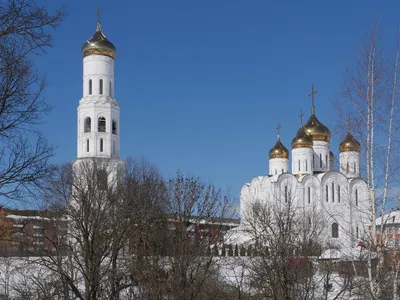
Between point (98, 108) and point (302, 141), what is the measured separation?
59.0 feet

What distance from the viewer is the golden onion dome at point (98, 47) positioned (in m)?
47.8

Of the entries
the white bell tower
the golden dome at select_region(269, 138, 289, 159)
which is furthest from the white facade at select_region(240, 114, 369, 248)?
the white bell tower

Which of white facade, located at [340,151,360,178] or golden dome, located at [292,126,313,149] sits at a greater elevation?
golden dome, located at [292,126,313,149]

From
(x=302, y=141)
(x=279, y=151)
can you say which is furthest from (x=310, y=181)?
(x=279, y=151)

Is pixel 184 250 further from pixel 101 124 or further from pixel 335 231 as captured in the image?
pixel 335 231

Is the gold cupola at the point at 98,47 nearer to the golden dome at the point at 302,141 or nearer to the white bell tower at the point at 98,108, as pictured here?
the white bell tower at the point at 98,108

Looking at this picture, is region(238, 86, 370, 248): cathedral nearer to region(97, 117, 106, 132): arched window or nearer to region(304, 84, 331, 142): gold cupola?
region(304, 84, 331, 142): gold cupola

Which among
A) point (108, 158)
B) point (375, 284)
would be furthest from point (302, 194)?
point (375, 284)

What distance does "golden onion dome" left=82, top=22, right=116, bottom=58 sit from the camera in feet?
157

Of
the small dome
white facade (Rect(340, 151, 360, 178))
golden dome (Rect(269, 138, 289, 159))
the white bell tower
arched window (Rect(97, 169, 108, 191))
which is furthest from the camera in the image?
golden dome (Rect(269, 138, 289, 159))

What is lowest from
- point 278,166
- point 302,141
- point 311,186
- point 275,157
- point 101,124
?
point 311,186

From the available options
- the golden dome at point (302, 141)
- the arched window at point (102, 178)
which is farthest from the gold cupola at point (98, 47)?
the golden dome at point (302, 141)

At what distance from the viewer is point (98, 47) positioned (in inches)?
1875

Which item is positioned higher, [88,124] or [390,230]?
[88,124]
